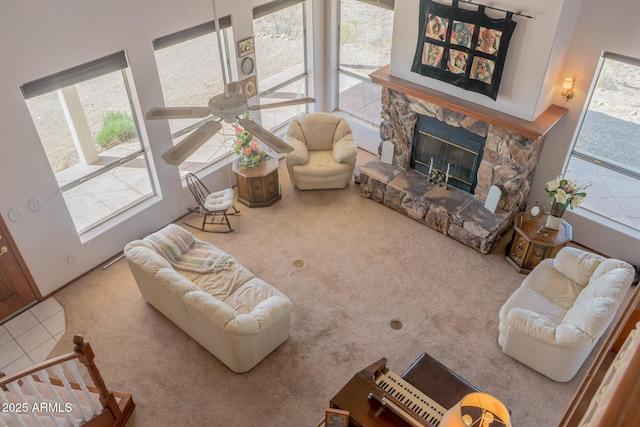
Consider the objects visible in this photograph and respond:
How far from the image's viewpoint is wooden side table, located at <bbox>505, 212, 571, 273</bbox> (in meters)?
6.21

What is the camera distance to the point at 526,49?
5.73m

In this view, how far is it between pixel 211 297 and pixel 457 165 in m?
3.92

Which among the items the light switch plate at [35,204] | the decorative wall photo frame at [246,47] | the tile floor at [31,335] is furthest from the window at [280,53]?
the tile floor at [31,335]

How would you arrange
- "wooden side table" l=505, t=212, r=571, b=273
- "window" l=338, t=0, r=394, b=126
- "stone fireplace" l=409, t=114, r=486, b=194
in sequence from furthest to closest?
"window" l=338, t=0, r=394, b=126
"stone fireplace" l=409, t=114, r=486, b=194
"wooden side table" l=505, t=212, r=571, b=273

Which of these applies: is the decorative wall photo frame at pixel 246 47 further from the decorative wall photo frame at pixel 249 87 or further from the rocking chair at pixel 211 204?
the rocking chair at pixel 211 204

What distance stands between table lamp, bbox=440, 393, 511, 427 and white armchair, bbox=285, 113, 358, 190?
5.46 meters

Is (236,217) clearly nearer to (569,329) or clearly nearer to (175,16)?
(175,16)

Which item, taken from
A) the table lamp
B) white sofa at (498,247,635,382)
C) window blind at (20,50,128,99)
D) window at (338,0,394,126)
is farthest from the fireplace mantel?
the table lamp

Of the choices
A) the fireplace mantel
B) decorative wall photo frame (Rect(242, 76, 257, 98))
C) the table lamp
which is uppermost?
the table lamp

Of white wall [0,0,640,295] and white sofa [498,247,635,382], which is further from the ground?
white wall [0,0,640,295]

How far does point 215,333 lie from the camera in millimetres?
5023

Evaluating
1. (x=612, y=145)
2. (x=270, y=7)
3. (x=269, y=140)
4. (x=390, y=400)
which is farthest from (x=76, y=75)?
(x=612, y=145)

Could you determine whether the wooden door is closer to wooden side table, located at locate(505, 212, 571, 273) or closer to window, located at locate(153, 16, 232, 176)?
window, located at locate(153, 16, 232, 176)

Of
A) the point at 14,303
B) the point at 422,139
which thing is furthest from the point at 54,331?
the point at 422,139
